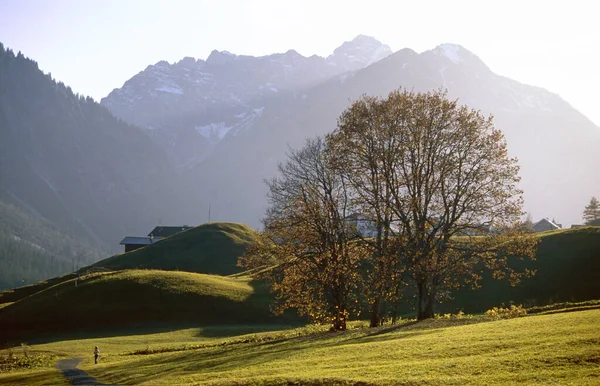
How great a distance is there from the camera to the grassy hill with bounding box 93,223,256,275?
138750 mm

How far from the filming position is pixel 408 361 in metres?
26.6

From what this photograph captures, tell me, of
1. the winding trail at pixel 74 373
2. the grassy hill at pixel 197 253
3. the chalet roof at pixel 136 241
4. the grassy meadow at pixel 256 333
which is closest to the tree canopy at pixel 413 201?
the grassy meadow at pixel 256 333

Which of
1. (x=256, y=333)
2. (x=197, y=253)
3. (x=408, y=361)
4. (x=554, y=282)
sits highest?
(x=197, y=253)

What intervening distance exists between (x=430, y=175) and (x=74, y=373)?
35.6m

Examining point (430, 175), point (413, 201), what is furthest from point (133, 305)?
point (430, 175)

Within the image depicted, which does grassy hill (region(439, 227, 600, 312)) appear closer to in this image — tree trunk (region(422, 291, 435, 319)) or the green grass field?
tree trunk (region(422, 291, 435, 319))

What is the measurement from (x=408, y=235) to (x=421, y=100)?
1260 centimetres

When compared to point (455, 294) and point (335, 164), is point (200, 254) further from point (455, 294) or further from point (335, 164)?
point (335, 164)

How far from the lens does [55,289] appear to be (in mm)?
99125

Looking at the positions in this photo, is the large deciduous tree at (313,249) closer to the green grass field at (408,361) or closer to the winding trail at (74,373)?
the green grass field at (408,361)

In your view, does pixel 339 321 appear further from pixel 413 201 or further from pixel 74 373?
pixel 74 373

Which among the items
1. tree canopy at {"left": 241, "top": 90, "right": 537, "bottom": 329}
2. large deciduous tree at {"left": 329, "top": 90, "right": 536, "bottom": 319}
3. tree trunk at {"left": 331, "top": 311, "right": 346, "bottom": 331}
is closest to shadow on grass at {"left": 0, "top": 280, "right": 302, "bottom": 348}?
tree trunk at {"left": 331, "top": 311, "right": 346, "bottom": 331}

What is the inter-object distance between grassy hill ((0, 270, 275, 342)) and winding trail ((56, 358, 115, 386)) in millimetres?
30771

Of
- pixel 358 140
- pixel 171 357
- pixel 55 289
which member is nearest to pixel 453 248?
pixel 358 140
